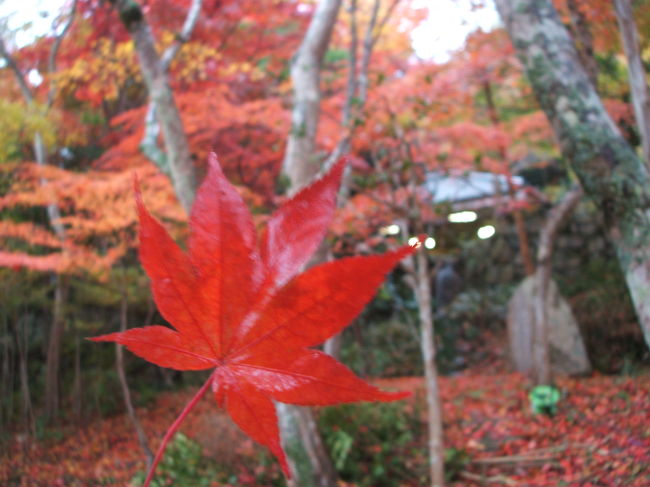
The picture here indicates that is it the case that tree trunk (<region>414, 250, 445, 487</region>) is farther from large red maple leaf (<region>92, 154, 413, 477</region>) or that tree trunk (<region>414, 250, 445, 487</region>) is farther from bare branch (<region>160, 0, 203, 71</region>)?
large red maple leaf (<region>92, 154, 413, 477</region>)

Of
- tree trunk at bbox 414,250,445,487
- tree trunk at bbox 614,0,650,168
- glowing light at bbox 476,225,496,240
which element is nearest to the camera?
tree trunk at bbox 614,0,650,168

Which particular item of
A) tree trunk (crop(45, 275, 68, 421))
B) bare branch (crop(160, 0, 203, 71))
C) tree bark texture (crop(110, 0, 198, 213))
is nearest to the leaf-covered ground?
tree trunk (crop(45, 275, 68, 421))

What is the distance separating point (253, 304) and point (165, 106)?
12.0 ft

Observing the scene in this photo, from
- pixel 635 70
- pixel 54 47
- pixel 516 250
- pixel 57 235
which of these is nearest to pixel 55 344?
pixel 57 235

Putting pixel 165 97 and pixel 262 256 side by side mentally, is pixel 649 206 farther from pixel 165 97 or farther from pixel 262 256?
pixel 165 97

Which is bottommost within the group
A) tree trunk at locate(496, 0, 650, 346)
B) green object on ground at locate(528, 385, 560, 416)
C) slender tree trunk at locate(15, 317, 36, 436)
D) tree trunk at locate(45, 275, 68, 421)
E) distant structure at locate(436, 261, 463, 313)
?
distant structure at locate(436, 261, 463, 313)

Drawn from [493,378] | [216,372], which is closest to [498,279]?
Answer: [493,378]

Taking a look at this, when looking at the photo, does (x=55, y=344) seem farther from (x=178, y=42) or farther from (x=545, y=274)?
(x=545, y=274)

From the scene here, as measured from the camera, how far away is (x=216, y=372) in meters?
0.77

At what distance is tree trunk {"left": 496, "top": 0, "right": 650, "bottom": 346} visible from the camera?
181cm

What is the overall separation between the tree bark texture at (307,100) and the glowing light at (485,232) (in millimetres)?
6989

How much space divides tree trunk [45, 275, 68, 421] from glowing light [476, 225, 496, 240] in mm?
8110

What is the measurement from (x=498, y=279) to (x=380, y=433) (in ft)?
26.2

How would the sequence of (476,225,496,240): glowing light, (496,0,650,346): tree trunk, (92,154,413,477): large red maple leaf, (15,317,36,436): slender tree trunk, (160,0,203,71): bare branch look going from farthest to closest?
(476,225,496,240): glowing light, (160,0,203,71): bare branch, (15,317,36,436): slender tree trunk, (496,0,650,346): tree trunk, (92,154,413,477): large red maple leaf
